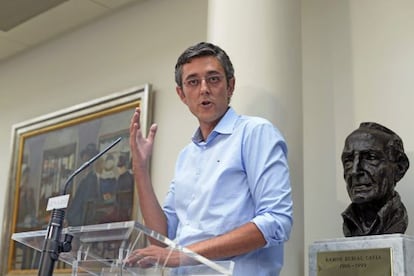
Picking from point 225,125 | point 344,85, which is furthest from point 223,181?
point 344,85

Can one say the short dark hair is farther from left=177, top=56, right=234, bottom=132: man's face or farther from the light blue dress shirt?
the light blue dress shirt

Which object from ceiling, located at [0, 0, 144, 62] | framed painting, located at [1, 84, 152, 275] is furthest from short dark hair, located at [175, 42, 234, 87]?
ceiling, located at [0, 0, 144, 62]

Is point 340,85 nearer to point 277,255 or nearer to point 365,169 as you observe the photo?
point 365,169

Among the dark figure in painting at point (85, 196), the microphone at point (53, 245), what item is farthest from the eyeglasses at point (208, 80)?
the dark figure in painting at point (85, 196)

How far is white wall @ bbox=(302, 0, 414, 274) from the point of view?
2312 millimetres

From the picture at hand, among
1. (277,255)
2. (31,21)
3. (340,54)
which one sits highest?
(31,21)

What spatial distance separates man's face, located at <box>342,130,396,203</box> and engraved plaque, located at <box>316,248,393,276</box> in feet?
0.63

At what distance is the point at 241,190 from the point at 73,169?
2281 millimetres

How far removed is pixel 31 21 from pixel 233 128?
2.61 m

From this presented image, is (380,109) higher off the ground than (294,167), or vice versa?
(380,109)

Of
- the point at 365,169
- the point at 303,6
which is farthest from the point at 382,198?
the point at 303,6

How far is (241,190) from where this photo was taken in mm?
1435

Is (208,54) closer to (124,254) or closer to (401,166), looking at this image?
(124,254)

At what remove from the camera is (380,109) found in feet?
7.69
